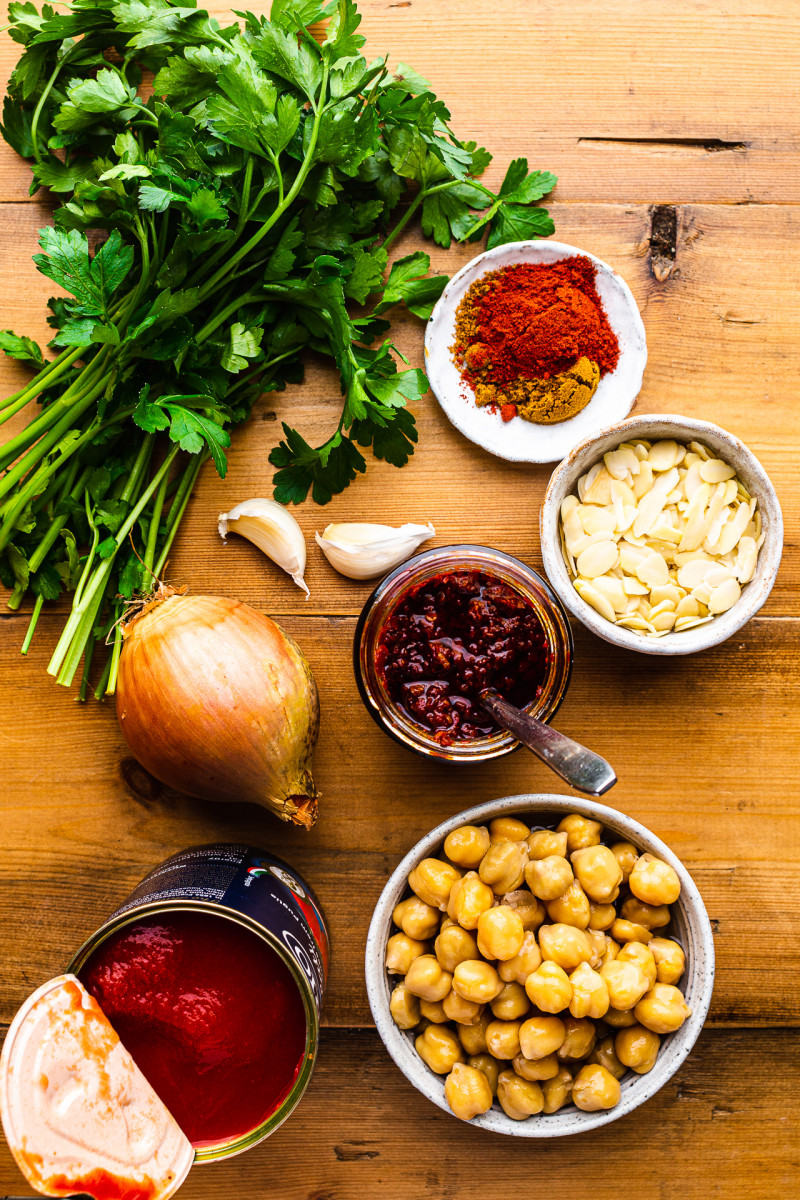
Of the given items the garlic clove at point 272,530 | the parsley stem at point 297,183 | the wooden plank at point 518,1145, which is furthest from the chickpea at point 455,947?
the parsley stem at point 297,183

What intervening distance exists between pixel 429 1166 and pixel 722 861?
652 millimetres

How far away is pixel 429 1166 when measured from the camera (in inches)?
47.6

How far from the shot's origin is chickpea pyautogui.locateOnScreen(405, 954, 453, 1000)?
100 centimetres

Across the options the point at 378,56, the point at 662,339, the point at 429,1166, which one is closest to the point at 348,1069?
the point at 429,1166

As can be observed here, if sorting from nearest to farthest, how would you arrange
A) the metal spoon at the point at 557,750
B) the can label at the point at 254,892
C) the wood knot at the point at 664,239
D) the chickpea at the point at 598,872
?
the metal spoon at the point at 557,750
the can label at the point at 254,892
the chickpea at the point at 598,872
the wood knot at the point at 664,239


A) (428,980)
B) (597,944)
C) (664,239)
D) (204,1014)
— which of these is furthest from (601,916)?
(664,239)

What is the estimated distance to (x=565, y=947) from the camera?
3.17ft

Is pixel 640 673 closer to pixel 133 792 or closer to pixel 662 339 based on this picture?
pixel 662 339

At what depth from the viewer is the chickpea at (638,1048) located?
100 cm

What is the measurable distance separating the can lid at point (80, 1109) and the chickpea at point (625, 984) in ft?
1.75

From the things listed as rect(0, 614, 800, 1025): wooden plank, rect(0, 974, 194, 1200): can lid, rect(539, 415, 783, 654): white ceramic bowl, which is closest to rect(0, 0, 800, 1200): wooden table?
rect(0, 614, 800, 1025): wooden plank

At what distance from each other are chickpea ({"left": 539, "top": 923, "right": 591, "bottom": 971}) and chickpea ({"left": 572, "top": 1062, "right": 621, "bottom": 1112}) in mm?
146

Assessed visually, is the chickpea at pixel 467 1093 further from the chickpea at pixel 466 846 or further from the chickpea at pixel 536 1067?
the chickpea at pixel 466 846

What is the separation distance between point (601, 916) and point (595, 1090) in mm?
204
